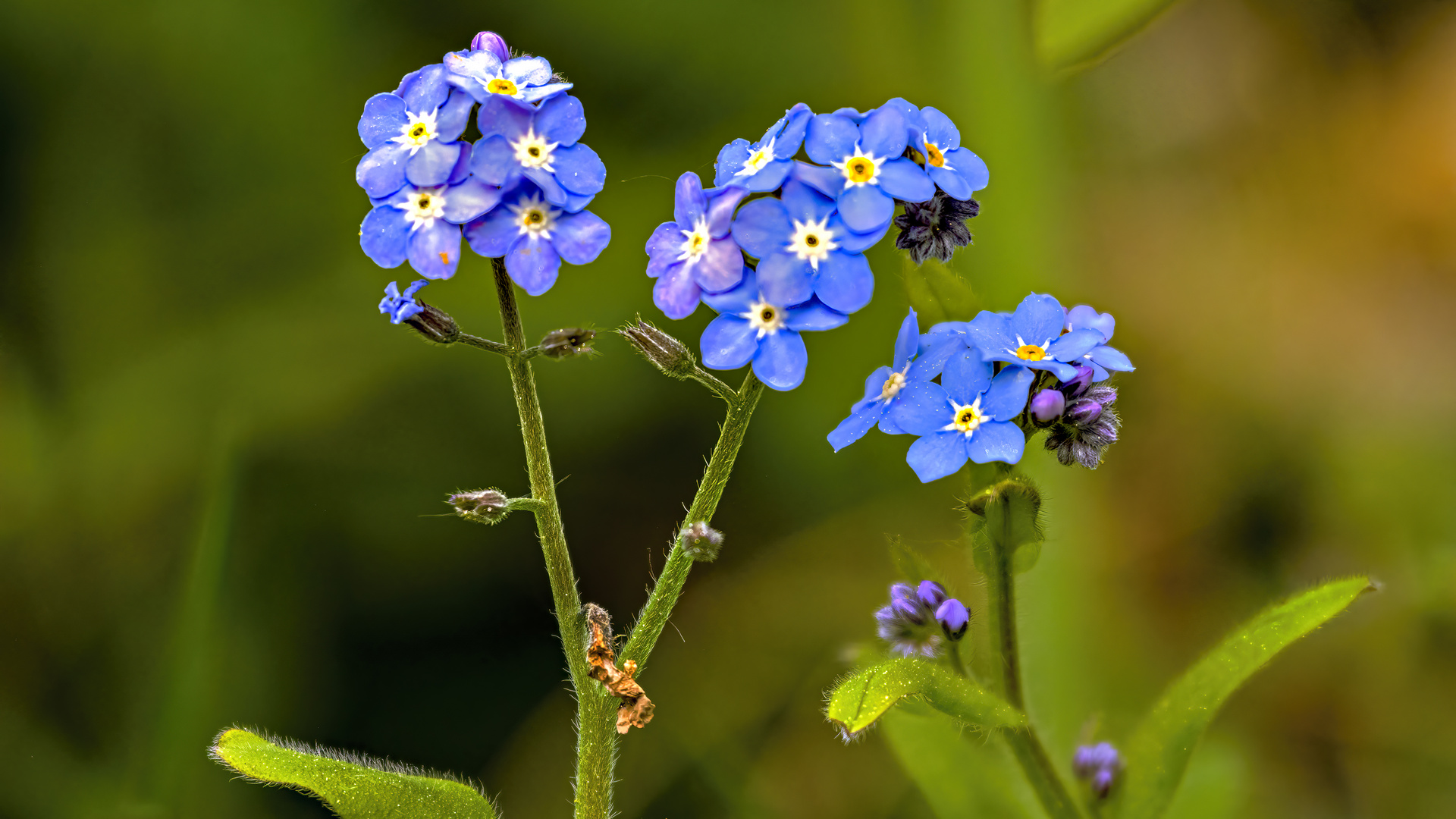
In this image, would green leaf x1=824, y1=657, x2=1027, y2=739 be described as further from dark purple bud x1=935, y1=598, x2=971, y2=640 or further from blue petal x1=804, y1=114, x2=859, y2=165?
blue petal x1=804, y1=114, x2=859, y2=165

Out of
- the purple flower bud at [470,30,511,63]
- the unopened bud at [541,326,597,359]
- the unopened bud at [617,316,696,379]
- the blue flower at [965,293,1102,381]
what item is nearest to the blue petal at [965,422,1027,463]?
the blue flower at [965,293,1102,381]

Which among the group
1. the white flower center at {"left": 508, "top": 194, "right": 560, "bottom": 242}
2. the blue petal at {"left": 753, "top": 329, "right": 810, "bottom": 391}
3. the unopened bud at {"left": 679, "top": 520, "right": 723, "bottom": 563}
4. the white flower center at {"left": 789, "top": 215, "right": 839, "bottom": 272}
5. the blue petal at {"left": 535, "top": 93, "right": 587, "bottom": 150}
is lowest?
the unopened bud at {"left": 679, "top": 520, "right": 723, "bottom": 563}

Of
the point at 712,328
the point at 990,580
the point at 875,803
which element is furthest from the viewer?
the point at 875,803

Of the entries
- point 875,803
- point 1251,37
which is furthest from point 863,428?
point 1251,37

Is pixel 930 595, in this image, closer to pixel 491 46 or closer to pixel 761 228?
pixel 761 228

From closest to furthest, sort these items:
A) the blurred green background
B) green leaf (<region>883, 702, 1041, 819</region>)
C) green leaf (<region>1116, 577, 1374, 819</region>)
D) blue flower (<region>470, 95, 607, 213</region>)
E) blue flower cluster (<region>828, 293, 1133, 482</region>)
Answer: blue flower (<region>470, 95, 607, 213</region>)
blue flower cluster (<region>828, 293, 1133, 482</region>)
green leaf (<region>1116, 577, 1374, 819</region>)
green leaf (<region>883, 702, 1041, 819</region>)
the blurred green background

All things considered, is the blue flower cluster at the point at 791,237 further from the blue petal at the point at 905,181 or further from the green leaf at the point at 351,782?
the green leaf at the point at 351,782

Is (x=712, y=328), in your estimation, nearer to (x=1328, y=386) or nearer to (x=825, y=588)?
(x=825, y=588)
